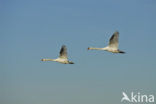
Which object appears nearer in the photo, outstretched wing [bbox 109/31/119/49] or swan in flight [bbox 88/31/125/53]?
outstretched wing [bbox 109/31/119/49]

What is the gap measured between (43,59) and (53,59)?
522cm

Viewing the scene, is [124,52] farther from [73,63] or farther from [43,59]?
[43,59]

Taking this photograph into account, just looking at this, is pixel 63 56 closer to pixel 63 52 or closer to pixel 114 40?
pixel 63 52

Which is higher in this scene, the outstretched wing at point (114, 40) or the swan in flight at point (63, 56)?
the outstretched wing at point (114, 40)

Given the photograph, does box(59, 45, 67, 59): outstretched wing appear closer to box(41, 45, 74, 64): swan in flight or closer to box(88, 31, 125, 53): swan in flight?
box(41, 45, 74, 64): swan in flight

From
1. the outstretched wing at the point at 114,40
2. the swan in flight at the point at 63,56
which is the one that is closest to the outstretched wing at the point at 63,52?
the swan in flight at the point at 63,56

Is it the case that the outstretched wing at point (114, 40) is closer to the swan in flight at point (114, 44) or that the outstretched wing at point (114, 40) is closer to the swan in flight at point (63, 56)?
the swan in flight at point (114, 44)

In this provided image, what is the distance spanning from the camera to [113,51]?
117 meters

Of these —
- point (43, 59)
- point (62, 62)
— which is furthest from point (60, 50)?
point (43, 59)

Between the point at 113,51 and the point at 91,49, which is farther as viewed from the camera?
the point at 91,49

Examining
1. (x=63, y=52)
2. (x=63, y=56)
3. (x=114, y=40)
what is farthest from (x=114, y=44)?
(x=63, y=56)

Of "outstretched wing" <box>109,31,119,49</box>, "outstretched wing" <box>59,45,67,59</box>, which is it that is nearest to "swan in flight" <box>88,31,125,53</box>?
"outstretched wing" <box>109,31,119,49</box>

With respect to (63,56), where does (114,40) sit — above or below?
above

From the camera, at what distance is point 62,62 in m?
120
